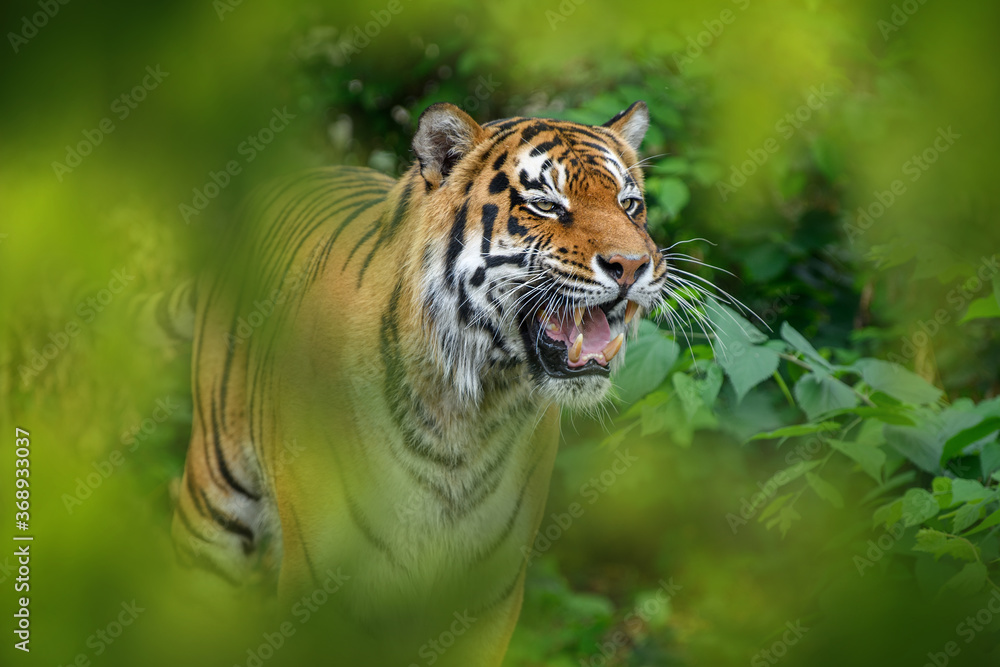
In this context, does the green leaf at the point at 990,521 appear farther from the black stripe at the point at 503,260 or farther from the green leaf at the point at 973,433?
the black stripe at the point at 503,260

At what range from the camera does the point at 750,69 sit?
3.10m

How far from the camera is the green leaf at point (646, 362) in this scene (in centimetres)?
245

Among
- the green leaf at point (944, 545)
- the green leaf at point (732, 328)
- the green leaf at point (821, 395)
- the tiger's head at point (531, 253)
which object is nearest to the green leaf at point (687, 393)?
the green leaf at point (732, 328)

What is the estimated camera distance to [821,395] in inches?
99.4

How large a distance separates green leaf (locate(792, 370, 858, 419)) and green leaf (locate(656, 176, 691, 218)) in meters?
0.70

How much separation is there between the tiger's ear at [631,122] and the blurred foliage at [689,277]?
1.68ft

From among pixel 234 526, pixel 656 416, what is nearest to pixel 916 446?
pixel 656 416

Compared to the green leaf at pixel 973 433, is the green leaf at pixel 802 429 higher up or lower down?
lower down

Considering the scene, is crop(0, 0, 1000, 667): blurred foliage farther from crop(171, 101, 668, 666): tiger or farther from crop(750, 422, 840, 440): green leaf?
crop(171, 101, 668, 666): tiger

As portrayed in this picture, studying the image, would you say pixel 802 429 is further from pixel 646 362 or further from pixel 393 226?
pixel 393 226

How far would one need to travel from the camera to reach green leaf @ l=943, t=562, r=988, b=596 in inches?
86.3

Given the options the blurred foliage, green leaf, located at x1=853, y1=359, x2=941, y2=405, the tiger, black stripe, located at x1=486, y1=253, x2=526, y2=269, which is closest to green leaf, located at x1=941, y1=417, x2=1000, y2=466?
the blurred foliage

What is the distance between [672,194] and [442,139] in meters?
1.07

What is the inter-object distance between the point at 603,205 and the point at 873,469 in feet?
3.64
